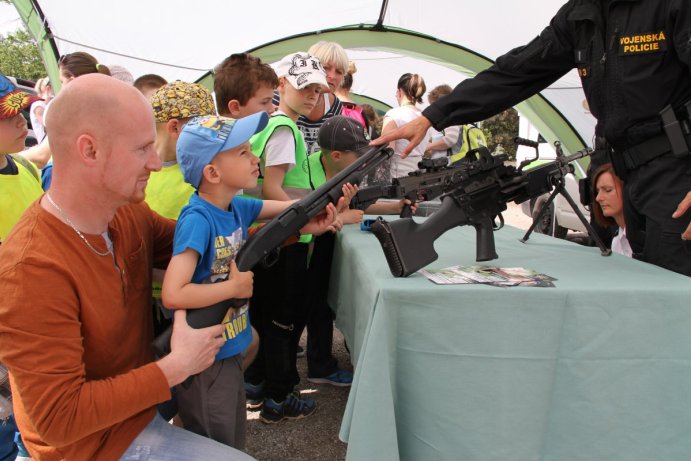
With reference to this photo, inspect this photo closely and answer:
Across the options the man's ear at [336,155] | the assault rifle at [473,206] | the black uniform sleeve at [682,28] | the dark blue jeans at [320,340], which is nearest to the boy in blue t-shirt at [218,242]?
the assault rifle at [473,206]

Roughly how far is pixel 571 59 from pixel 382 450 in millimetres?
1645

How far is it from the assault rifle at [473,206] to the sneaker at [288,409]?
1.43m

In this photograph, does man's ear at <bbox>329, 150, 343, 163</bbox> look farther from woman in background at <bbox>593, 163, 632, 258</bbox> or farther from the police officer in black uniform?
woman in background at <bbox>593, 163, 632, 258</bbox>

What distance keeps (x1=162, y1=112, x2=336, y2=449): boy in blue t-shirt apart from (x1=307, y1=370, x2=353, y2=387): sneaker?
4.35ft

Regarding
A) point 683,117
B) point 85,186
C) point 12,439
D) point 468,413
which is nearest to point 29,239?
point 85,186

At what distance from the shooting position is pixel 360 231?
2533 millimetres

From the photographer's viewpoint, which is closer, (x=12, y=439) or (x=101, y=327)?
(x=101, y=327)

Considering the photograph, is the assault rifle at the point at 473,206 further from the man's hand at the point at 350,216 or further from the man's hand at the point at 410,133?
the man's hand at the point at 350,216

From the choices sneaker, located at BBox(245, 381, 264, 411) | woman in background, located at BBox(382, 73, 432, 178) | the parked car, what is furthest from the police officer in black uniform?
the parked car

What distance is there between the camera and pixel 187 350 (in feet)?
4.29

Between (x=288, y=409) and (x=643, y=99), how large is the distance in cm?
211

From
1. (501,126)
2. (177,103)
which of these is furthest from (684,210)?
(501,126)

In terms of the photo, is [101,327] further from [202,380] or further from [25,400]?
[202,380]

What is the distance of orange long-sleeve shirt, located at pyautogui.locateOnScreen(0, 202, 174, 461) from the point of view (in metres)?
1.05
